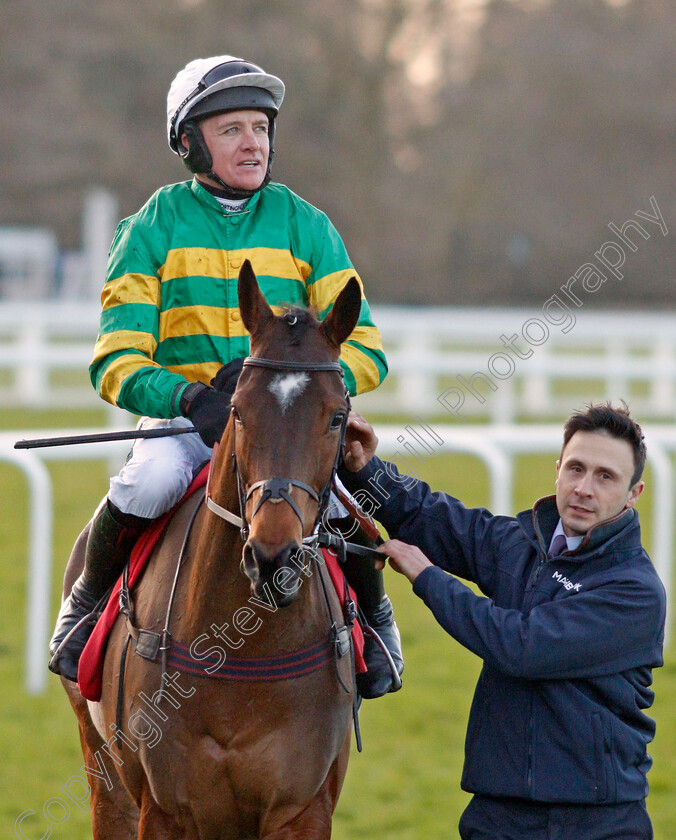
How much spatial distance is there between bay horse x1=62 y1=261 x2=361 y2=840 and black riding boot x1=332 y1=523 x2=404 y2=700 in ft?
0.83

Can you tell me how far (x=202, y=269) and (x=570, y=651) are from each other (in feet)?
4.53

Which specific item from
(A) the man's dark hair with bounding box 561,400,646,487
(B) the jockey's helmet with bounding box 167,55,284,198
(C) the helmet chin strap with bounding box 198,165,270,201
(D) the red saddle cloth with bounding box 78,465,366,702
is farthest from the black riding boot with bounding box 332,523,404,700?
(B) the jockey's helmet with bounding box 167,55,284,198

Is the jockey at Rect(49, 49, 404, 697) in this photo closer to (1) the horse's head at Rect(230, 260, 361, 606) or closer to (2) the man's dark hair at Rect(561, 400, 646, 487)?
(1) the horse's head at Rect(230, 260, 361, 606)

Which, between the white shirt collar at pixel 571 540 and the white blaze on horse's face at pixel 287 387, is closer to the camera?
the white blaze on horse's face at pixel 287 387

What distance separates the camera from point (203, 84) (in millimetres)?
3195

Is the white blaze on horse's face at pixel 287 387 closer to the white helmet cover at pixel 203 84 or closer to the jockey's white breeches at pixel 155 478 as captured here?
the jockey's white breeches at pixel 155 478

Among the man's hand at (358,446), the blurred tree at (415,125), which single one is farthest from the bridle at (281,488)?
the blurred tree at (415,125)

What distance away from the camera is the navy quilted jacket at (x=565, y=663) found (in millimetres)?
2771

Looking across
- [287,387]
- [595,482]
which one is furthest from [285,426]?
[595,482]

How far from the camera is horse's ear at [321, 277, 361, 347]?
2.74 metres

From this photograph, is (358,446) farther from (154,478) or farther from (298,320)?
(154,478)

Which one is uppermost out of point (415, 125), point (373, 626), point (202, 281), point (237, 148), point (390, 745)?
point (415, 125)

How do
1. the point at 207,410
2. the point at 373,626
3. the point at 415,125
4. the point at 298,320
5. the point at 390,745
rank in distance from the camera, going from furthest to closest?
1. the point at 415,125
2. the point at 390,745
3. the point at 373,626
4. the point at 207,410
5. the point at 298,320

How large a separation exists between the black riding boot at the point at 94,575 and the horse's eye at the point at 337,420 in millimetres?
808
